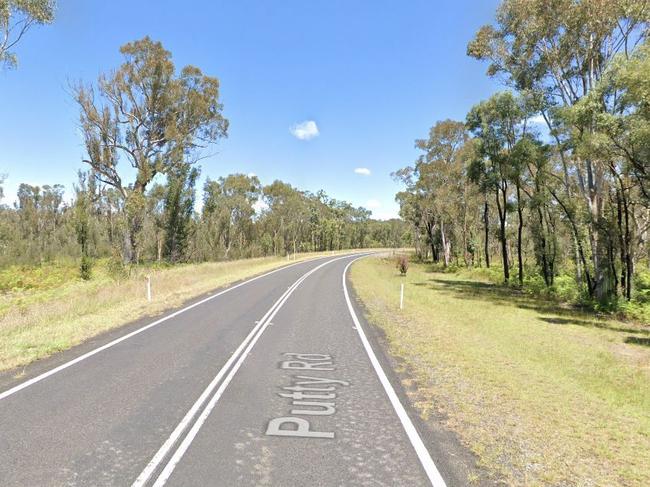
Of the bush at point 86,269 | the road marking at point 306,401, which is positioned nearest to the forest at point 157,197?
the bush at point 86,269

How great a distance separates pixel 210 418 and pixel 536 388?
572 cm

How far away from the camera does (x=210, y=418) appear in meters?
5.74

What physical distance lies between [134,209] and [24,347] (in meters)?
26.9

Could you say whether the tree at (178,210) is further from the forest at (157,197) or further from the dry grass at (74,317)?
the dry grass at (74,317)

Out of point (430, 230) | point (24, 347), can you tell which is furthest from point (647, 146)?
point (430, 230)

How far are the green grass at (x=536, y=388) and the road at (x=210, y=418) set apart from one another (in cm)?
93

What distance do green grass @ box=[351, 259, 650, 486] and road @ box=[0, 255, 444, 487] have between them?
0.93m

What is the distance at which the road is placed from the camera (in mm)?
4379

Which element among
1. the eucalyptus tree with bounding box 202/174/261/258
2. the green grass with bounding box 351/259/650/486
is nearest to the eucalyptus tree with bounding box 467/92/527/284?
the green grass with bounding box 351/259/650/486

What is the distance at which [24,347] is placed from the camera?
30.7ft

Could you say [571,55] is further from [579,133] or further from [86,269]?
[86,269]

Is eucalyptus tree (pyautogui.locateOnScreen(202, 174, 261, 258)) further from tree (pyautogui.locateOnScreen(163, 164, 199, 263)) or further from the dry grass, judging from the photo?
the dry grass

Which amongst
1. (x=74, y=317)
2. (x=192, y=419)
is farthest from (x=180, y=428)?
(x=74, y=317)

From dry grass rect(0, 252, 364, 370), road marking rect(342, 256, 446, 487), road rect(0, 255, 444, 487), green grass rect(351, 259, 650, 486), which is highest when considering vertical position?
dry grass rect(0, 252, 364, 370)
